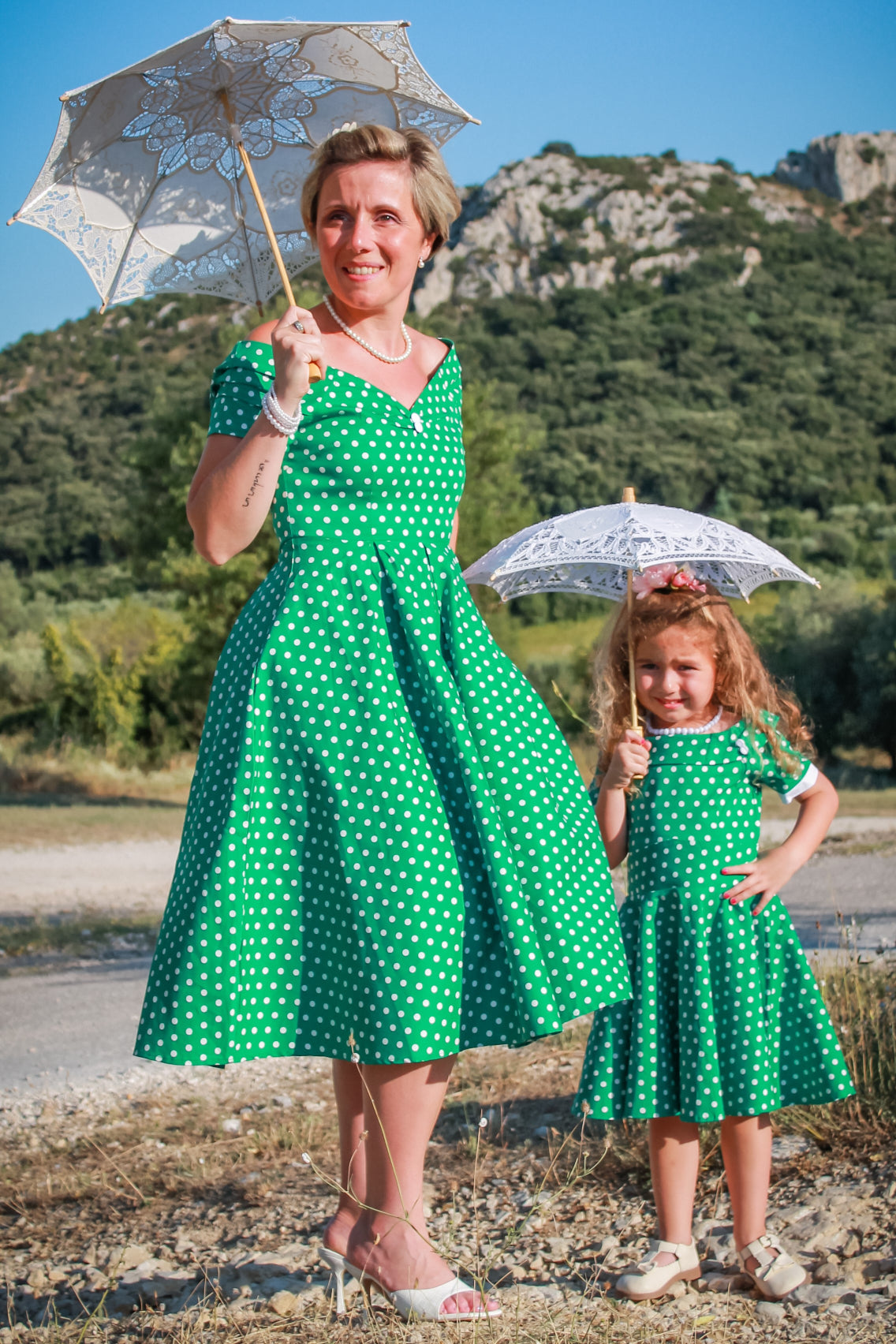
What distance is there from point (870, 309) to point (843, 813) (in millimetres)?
45223

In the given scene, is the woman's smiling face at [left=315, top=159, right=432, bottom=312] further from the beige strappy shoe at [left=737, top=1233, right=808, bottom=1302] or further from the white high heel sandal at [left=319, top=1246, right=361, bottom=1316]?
the beige strappy shoe at [left=737, top=1233, right=808, bottom=1302]

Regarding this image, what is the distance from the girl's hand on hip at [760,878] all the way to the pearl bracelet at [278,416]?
4.40 feet

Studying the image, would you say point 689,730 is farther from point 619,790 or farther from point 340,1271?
point 340,1271

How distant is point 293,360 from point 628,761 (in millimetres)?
1150

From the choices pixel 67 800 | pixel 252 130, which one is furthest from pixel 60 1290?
pixel 67 800

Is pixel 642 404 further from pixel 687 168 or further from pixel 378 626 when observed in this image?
pixel 378 626

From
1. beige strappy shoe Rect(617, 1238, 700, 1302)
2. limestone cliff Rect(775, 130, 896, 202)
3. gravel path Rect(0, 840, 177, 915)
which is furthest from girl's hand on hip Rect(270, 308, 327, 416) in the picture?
limestone cliff Rect(775, 130, 896, 202)

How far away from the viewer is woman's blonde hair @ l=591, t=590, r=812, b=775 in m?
2.69

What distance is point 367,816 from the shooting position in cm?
197

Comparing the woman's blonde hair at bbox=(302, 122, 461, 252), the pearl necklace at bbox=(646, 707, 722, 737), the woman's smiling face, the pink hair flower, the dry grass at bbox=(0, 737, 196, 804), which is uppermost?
the woman's blonde hair at bbox=(302, 122, 461, 252)

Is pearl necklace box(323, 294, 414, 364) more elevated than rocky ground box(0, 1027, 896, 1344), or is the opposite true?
pearl necklace box(323, 294, 414, 364)

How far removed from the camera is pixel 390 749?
1998 mm

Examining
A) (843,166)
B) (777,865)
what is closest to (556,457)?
(777,865)

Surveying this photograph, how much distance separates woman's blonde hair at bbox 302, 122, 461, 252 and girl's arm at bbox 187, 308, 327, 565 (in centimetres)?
33
